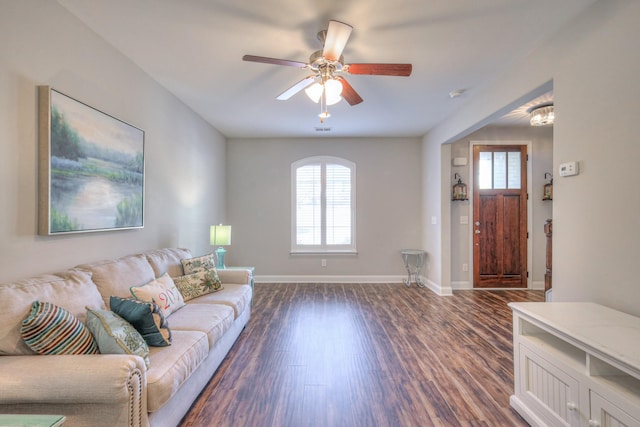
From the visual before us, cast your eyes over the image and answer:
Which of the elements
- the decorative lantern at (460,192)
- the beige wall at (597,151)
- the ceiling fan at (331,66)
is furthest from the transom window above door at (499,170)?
the ceiling fan at (331,66)

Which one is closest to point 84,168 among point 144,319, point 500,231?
point 144,319

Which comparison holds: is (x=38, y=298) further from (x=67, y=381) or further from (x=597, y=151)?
(x=597, y=151)

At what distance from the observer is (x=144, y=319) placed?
180 cm

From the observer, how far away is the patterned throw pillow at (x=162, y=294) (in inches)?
87.6

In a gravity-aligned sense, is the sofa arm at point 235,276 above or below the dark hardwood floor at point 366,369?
above

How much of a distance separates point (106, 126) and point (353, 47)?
216 cm

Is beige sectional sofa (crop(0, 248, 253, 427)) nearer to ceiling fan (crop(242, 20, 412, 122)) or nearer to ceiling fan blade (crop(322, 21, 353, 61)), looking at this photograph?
ceiling fan (crop(242, 20, 412, 122))

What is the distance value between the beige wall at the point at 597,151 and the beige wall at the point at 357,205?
3252mm

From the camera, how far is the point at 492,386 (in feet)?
7.33

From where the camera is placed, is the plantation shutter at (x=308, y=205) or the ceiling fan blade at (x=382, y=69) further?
the plantation shutter at (x=308, y=205)

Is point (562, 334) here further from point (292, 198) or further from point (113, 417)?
point (292, 198)

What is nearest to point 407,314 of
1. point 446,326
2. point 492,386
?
point 446,326

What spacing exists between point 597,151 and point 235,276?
3.40 metres

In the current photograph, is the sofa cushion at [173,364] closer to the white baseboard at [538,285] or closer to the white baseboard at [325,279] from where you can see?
the white baseboard at [325,279]
